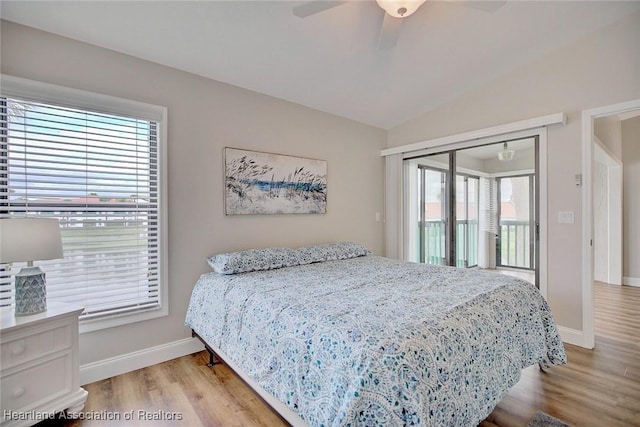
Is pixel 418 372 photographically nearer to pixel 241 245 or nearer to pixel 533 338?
pixel 533 338

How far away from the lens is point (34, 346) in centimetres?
168

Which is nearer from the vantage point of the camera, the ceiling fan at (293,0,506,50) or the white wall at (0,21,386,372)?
the ceiling fan at (293,0,506,50)

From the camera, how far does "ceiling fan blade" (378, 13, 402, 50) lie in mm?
1965

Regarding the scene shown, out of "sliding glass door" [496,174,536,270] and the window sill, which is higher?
"sliding glass door" [496,174,536,270]

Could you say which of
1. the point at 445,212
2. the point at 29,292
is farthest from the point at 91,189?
the point at 445,212

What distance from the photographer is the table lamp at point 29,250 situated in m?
1.59

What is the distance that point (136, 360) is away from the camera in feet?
7.96

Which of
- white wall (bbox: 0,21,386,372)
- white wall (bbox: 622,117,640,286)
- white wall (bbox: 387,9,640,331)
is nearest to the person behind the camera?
white wall (bbox: 0,21,386,372)

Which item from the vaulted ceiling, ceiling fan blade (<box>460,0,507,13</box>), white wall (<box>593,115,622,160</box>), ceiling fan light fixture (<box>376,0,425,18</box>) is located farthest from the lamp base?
white wall (<box>593,115,622,160</box>)

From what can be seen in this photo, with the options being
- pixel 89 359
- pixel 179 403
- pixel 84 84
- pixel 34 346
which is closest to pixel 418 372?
pixel 179 403

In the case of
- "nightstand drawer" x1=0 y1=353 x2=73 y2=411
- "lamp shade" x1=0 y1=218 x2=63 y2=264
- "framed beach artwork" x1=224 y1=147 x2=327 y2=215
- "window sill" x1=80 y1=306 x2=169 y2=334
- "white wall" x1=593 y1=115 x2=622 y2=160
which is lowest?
"nightstand drawer" x1=0 y1=353 x2=73 y2=411

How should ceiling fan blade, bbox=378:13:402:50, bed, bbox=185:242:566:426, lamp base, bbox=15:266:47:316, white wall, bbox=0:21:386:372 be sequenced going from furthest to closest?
white wall, bbox=0:21:386:372 < ceiling fan blade, bbox=378:13:402:50 < lamp base, bbox=15:266:47:316 < bed, bbox=185:242:566:426

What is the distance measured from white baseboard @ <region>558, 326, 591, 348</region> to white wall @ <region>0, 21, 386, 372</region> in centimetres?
241

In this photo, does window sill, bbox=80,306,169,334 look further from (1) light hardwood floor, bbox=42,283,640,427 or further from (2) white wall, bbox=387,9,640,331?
(2) white wall, bbox=387,9,640,331
